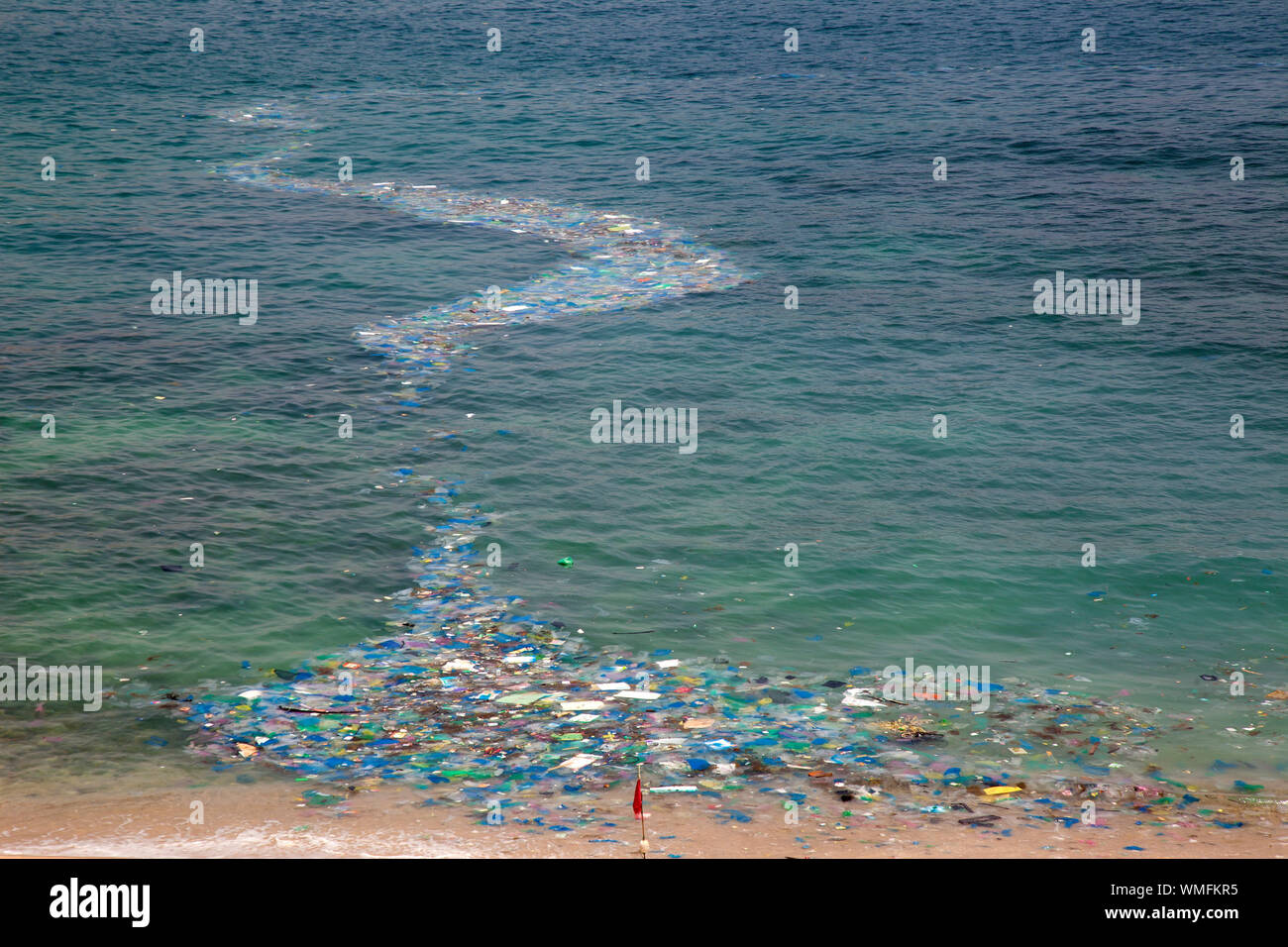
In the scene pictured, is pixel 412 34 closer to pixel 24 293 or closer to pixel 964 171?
pixel 964 171

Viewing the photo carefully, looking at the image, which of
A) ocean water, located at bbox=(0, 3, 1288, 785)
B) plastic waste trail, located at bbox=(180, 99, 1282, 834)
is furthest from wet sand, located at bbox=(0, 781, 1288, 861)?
ocean water, located at bbox=(0, 3, 1288, 785)

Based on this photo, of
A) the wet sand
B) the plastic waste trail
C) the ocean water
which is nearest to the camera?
the wet sand

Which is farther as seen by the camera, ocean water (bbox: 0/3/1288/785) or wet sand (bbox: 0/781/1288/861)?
ocean water (bbox: 0/3/1288/785)

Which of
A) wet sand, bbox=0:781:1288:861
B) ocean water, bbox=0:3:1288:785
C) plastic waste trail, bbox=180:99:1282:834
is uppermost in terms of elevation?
ocean water, bbox=0:3:1288:785

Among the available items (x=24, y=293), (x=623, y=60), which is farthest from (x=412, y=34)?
(x=24, y=293)

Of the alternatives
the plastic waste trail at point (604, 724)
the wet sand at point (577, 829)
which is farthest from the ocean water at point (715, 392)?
the wet sand at point (577, 829)

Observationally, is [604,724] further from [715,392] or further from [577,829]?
[715,392]

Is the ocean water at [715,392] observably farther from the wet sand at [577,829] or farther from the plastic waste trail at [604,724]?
the wet sand at [577,829]

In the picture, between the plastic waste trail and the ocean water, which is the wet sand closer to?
the plastic waste trail
